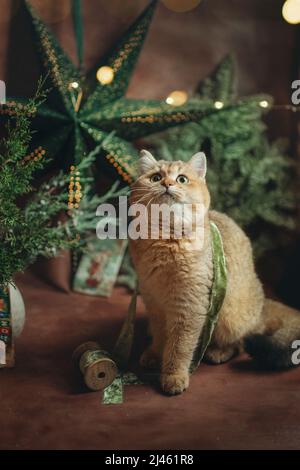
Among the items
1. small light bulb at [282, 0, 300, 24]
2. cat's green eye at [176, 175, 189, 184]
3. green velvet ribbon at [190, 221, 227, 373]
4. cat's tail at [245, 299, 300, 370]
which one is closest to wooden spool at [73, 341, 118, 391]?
green velvet ribbon at [190, 221, 227, 373]

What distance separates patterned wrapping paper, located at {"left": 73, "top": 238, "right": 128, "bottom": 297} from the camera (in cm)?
206

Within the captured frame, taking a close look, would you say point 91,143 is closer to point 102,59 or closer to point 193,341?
point 102,59

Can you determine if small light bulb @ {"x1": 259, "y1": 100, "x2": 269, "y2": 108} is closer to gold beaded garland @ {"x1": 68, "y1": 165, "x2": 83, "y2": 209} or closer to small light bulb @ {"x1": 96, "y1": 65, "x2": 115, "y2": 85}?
small light bulb @ {"x1": 96, "y1": 65, "x2": 115, "y2": 85}

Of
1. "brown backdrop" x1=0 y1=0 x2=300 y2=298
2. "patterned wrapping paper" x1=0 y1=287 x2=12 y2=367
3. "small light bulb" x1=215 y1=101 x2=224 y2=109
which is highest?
"brown backdrop" x1=0 y1=0 x2=300 y2=298

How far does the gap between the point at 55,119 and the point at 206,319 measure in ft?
2.88

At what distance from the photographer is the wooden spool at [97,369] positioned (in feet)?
4.35

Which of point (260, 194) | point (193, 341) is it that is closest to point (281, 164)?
point (260, 194)

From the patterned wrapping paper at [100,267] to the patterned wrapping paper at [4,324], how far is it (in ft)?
2.07

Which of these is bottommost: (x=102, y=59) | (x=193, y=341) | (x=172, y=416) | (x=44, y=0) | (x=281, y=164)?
(x=172, y=416)

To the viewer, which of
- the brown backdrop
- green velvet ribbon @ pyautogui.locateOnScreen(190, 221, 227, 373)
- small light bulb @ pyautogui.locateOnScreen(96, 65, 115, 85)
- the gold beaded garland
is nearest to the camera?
green velvet ribbon @ pyautogui.locateOnScreen(190, 221, 227, 373)

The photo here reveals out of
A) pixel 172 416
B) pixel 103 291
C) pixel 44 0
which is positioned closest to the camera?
pixel 172 416

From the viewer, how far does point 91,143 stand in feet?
5.92

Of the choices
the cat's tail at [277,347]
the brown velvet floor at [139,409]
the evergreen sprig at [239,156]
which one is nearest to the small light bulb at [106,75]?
the evergreen sprig at [239,156]

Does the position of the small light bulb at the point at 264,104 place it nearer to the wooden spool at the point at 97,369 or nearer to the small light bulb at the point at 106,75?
the small light bulb at the point at 106,75
